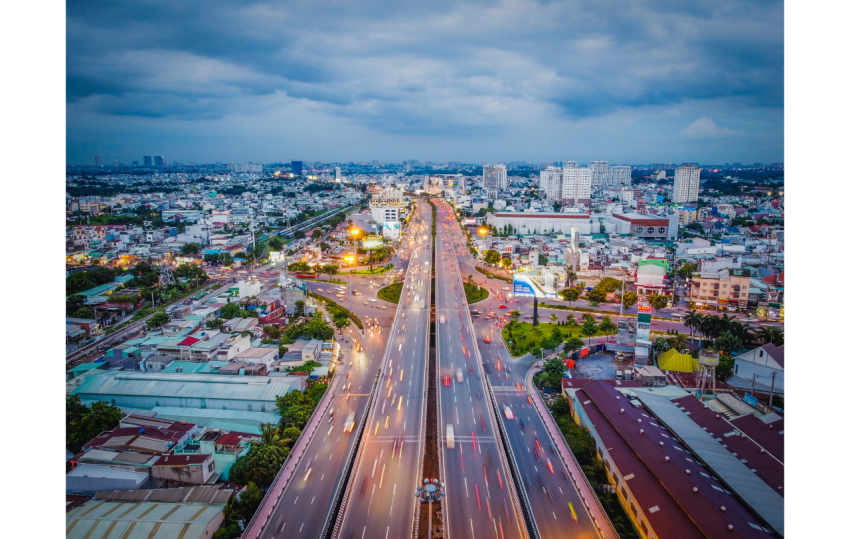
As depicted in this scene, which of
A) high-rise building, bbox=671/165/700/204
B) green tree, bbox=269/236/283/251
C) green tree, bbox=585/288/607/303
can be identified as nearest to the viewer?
green tree, bbox=585/288/607/303

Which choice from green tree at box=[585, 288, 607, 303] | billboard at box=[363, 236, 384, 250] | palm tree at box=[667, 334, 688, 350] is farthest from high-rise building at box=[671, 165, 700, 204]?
palm tree at box=[667, 334, 688, 350]

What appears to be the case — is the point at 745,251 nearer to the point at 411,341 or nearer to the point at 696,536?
the point at 411,341

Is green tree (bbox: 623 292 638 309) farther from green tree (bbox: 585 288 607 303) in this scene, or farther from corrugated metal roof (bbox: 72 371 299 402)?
corrugated metal roof (bbox: 72 371 299 402)

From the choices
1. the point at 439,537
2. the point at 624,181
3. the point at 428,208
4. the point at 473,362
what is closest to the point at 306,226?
the point at 428,208

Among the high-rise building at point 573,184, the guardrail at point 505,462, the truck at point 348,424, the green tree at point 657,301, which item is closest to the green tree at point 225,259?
the guardrail at point 505,462

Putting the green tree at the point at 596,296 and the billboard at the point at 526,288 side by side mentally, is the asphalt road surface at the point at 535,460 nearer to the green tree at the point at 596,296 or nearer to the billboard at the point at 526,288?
the billboard at the point at 526,288

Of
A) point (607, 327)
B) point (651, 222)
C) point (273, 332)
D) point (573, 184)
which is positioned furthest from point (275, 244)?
point (573, 184)
